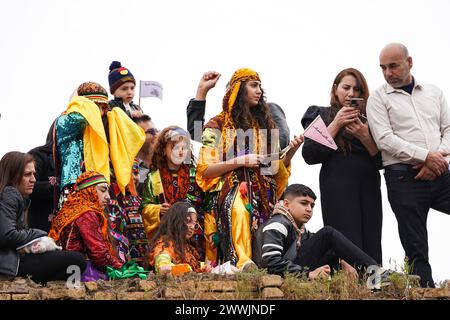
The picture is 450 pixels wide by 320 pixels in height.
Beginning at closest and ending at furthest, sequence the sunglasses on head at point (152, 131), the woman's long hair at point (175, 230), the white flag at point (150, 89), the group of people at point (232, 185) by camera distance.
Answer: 1. the group of people at point (232, 185)
2. the woman's long hair at point (175, 230)
3. the sunglasses on head at point (152, 131)
4. the white flag at point (150, 89)

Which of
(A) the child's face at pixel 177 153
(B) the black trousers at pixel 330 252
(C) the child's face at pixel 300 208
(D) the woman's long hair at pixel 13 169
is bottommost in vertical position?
(B) the black trousers at pixel 330 252

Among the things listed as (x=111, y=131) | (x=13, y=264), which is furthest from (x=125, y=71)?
(x=13, y=264)

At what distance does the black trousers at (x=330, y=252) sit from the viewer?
40.7ft

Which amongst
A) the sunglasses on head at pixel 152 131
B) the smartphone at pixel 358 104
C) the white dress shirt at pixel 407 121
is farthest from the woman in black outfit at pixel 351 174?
the sunglasses on head at pixel 152 131

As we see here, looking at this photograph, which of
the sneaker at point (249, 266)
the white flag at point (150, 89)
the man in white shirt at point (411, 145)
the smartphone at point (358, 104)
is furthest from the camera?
the white flag at point (150, 89)

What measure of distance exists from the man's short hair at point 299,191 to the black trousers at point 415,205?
0.76 meters

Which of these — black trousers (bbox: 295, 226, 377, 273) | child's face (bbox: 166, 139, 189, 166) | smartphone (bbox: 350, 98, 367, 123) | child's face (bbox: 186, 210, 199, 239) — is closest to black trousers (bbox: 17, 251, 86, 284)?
child's face (bbox: 186, 210, 199, 239)

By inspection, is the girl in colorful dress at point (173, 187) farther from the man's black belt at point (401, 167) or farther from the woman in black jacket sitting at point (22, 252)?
the man's black belt at point (401, 167)

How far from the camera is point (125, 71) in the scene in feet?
47.5

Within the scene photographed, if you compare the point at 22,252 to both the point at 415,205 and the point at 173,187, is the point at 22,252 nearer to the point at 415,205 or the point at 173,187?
the point at 173,187

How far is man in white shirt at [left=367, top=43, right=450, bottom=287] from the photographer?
12.8 meters

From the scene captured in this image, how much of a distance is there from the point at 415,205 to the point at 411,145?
0.60 meters

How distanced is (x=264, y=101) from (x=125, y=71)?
61.0 inches

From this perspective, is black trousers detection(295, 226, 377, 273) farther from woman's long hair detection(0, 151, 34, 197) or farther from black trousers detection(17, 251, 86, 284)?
woman's long hair detection(0, 151, 34, 197)
